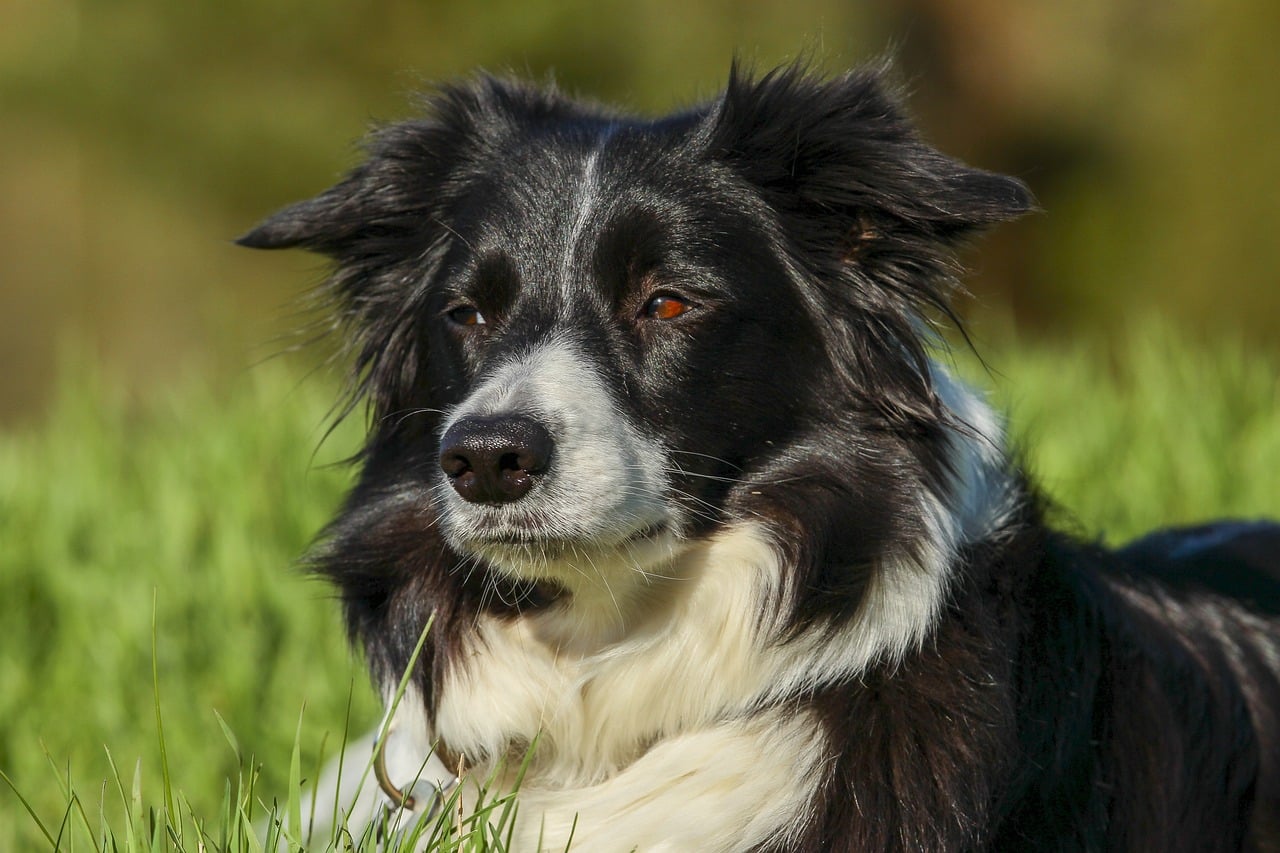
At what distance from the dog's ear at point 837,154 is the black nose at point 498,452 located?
2.89 feet

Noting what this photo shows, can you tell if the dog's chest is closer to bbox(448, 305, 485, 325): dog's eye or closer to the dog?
the dog

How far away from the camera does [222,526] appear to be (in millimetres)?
5742

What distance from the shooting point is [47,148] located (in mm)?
14688

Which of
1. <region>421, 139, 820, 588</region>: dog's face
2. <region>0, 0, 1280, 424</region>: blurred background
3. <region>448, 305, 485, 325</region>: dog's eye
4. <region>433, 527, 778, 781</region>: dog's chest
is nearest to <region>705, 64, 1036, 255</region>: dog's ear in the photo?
<region>421, 139, 820, 588</region>: dog's face

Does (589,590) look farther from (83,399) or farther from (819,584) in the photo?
(83,399)

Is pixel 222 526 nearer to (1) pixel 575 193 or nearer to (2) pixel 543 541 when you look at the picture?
(1) pixel 575 193

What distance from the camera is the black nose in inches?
111

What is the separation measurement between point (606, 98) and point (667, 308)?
29.2 feet

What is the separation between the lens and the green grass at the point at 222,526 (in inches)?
183

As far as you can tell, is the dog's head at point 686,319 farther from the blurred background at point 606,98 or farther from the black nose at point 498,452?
the blurred background at point 606,98

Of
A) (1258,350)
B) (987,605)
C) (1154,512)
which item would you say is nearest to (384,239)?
(987,605)

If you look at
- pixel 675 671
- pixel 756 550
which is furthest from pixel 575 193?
pixel 675 671

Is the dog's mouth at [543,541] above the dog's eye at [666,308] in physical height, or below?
below

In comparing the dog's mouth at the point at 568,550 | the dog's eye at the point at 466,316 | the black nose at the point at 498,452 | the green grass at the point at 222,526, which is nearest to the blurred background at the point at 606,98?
the green grass at the point at 222,526
